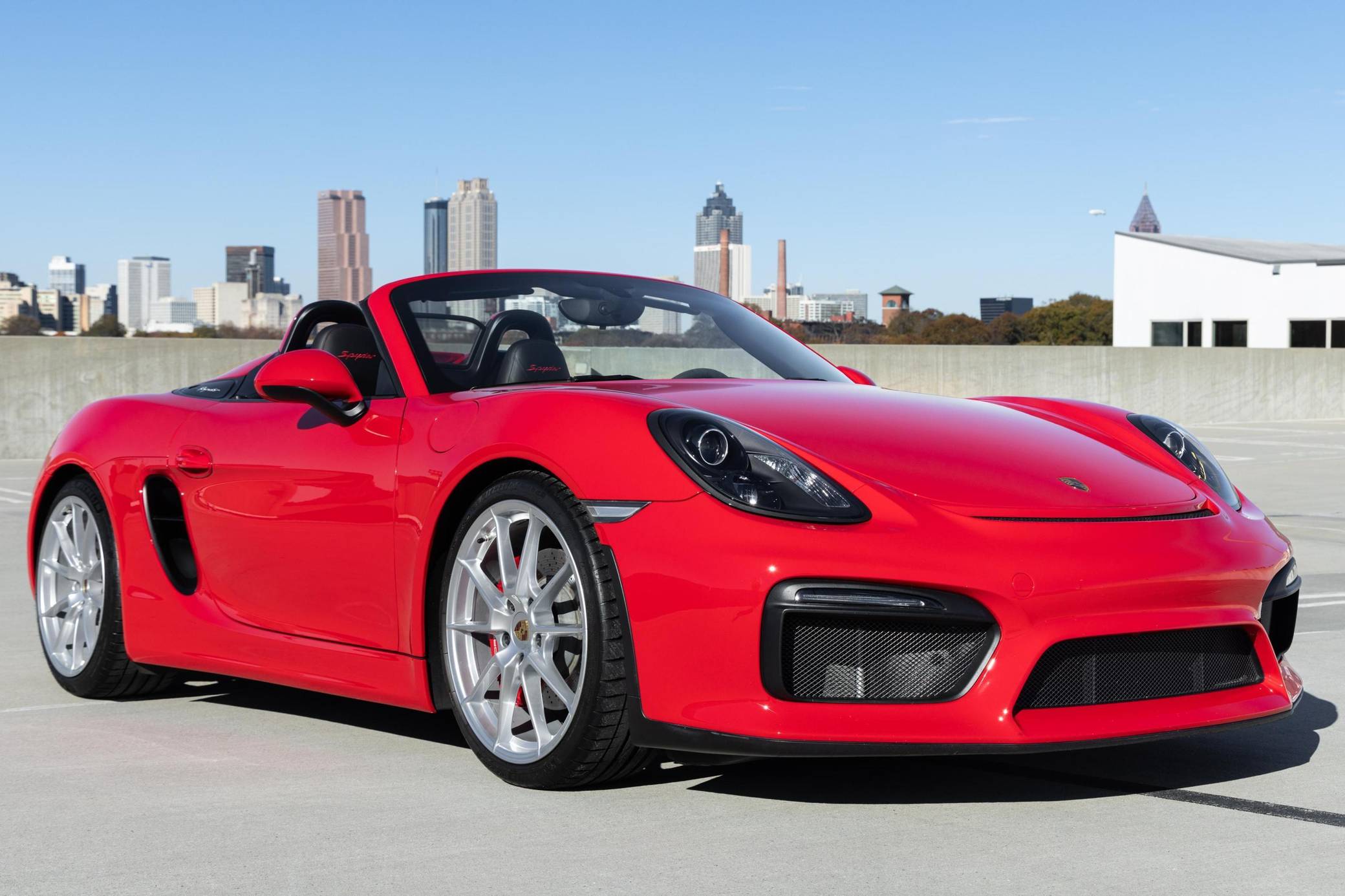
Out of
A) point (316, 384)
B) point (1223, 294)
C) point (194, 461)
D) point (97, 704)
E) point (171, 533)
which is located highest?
point (1223, 294)

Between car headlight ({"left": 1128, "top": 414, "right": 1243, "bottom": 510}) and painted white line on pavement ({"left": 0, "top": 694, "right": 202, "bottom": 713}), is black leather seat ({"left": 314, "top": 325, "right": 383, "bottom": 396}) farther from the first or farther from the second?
car headlight ({"left": 1128, "top": 414, "right": 1243, "bottom": 510})

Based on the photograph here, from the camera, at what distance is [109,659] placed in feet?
17.0

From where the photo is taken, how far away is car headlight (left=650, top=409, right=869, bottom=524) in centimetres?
351

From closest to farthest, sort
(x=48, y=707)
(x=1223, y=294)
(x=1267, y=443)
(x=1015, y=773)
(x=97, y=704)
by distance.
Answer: (x=1015, y=773) < (x=48, y=707) < (x=97, y=704) < (x=1267, y=443) < (x=1223, y=294)

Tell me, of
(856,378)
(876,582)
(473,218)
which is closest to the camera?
(876,582)

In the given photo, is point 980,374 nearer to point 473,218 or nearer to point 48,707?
Answer: point 48,707

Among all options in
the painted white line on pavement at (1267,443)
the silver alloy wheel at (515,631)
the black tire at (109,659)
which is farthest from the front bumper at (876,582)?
the painted white line on pavement at (1267,443)

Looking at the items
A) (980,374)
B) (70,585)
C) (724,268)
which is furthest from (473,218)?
(70,585)

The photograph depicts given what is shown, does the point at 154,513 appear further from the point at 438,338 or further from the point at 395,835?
the point at 395,835

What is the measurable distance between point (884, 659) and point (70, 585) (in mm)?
3081

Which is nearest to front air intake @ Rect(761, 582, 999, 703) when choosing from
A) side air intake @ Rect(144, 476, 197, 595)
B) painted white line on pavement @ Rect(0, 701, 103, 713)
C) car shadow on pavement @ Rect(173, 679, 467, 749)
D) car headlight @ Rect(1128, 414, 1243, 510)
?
car headlight @ Rect(1128, 414, 1243, 510)

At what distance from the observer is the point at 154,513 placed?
16.7 ft

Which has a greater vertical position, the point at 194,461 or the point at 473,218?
the point at 473,218

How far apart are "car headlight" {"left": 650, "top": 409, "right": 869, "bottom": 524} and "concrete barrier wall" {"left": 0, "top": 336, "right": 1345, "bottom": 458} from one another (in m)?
13.1
